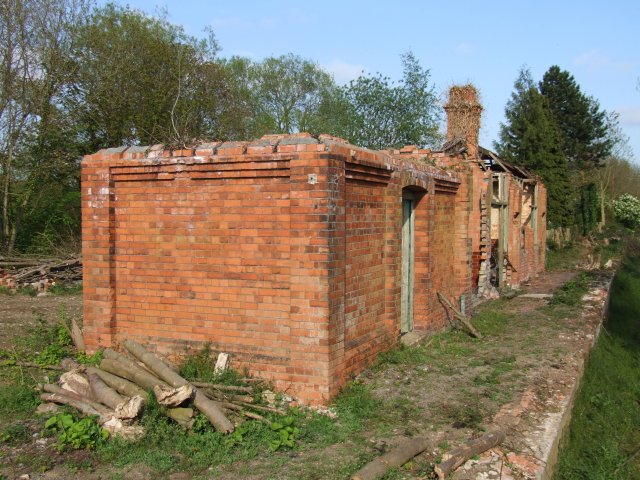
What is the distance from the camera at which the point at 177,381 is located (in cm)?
548

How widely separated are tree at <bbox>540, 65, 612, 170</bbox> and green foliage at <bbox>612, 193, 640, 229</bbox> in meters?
4.82

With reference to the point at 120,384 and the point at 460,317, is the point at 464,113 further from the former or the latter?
the point at 120,384

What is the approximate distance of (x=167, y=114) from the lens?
19.8 meters

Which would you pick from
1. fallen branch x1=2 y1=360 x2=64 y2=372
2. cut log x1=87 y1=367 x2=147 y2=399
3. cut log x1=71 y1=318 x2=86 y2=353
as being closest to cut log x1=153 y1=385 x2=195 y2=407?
cut log x1=87 y1=367 x2=147 y2=399

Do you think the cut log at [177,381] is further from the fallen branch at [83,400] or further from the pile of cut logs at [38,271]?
the pile of cut logs at [38,271]

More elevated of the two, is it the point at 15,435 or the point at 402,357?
the point at 402,357

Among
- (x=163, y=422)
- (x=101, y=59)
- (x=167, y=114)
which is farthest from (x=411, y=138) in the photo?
(x=163, y=422)

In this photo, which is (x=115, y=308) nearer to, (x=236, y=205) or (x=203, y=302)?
(x=203, y=302)

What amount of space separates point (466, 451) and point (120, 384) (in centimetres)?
349

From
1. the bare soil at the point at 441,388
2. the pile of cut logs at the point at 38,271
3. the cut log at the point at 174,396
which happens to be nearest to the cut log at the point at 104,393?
the cut log at the point at 174,396

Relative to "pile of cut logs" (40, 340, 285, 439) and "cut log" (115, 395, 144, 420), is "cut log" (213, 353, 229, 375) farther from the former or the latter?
"cut log" (115, 395, 144, 420)

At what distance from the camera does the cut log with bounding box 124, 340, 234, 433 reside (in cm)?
499

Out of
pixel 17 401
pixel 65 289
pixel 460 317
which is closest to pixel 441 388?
pixel 460 317

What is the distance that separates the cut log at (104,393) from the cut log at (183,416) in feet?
1.72
